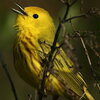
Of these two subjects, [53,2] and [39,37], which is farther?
[53,2]

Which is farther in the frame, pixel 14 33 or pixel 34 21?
pixel 34 21

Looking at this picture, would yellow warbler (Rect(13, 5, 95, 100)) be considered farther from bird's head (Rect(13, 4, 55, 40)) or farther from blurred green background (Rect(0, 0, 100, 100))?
blurred green background (Rect(0, 0, 100, 100))

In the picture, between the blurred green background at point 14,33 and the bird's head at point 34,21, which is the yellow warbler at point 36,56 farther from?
the blurred green background at point 14,33

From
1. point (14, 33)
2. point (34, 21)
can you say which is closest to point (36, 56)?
point (14, 33)

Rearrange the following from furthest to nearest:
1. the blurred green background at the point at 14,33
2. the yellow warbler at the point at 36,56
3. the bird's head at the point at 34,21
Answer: the bird's head at the point at 34,21 < the blurred green background at the point at 14,33 < the yellow warbler at the point at 36,56

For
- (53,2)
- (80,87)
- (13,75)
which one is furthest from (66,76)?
(53,2)

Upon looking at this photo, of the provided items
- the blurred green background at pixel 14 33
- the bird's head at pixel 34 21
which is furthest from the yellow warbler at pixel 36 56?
the blurred green background at pixel 14 33

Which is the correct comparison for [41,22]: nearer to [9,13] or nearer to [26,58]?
[9,13]

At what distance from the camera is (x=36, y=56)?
5.26 m

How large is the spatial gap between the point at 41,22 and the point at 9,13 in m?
0.48

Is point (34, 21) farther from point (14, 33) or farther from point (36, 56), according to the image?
point (36, 56)

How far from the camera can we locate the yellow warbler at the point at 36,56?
17.1 ft

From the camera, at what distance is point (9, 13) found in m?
5.81

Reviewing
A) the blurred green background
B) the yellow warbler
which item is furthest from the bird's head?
the blurred green background
